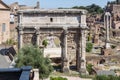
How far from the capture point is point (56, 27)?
26.8 meters

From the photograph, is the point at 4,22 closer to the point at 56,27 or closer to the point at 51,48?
the point at 51,48

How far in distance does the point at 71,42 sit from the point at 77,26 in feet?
4.66

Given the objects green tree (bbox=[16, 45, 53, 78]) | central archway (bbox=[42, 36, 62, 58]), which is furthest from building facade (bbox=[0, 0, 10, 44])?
green tree (bbox=[16, 45, 53, 78])

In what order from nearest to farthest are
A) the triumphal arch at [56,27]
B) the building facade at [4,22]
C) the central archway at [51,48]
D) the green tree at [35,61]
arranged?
the green tree at [35,61]
the triumphal arch at [56,27]
the central archway at [51,48]
the building facade at [4,22]

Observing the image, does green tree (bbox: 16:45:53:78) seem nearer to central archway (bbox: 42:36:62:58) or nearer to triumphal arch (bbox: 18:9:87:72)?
triumphal arch (bbox: 18:9:87:72)

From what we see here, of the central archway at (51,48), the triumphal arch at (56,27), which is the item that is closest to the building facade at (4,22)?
the central archway at (51,48)

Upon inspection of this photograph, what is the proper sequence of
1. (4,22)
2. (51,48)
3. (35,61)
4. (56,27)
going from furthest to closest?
(4,22) → (51,48) → (56,27) → (35,61)

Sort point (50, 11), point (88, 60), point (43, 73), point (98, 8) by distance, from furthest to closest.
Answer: point (98, 8) → point (88, 60) → point (50, 11) → point (43, 73)

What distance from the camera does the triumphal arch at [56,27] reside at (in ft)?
87.5

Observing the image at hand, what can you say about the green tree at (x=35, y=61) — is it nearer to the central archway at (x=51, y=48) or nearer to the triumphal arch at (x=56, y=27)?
the triumphal arch at (x=56, y=27)

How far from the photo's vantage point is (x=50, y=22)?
26.8m

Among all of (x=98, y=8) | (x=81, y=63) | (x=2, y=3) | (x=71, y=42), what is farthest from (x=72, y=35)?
(x=98, y=8)

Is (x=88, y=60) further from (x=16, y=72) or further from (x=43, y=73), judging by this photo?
(x=16, y=72)

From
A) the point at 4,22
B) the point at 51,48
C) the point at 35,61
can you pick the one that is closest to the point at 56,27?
the point at 35,61
